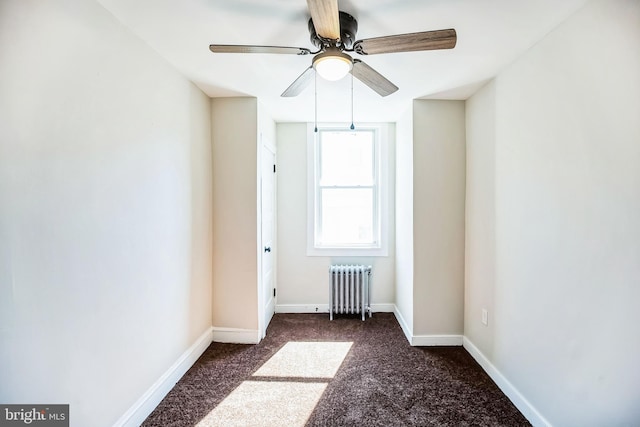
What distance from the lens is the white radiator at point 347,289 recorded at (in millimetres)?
3348

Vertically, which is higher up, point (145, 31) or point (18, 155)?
point (145, 31)

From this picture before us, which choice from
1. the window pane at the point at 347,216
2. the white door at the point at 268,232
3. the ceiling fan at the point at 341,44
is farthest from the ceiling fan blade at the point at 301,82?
the window pane at the point at 347,216

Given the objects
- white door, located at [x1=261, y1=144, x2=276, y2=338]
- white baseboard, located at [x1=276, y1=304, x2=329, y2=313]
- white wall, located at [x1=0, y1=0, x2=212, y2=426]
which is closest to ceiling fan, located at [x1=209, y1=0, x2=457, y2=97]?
white wall, located at [x1=0, y1=0, x2=212, y2=426]

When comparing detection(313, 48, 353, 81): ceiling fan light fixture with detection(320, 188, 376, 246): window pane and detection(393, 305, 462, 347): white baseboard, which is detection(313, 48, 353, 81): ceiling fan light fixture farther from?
detection(393, 305, 462, 347): white baseboard

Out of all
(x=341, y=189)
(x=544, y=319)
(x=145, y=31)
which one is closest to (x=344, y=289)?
(x=341, y=189)

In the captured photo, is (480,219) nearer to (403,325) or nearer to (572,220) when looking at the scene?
(572,220)

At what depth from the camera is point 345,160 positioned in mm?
3635

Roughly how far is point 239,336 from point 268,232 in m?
1.12

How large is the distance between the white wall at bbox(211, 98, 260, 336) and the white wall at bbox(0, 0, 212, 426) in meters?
0.62

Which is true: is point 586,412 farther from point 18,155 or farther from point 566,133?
point 18,155

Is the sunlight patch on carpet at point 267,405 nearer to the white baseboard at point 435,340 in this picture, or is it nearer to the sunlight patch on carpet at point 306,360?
the sunlight patch on carpet at point 306,360

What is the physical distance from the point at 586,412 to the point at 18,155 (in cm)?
278

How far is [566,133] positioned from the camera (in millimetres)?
1532

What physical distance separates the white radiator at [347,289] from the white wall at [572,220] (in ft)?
4.70
